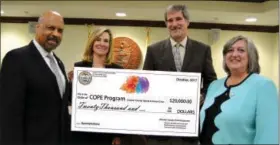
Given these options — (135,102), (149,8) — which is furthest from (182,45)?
(149,8)

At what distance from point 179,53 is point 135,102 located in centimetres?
33

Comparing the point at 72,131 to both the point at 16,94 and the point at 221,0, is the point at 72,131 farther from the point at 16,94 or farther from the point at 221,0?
the point at 221,0

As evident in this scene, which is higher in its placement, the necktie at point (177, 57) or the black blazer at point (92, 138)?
the necktie at point (177, 57)

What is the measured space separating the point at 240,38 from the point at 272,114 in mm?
266

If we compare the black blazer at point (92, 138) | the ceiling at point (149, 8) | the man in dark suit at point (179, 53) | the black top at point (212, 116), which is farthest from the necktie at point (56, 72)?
the ceiling at point (149, 8)

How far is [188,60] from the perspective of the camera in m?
1.54

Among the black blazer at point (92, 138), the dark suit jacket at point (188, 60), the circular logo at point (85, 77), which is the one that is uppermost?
the dark suit jacket at point (188, 60)

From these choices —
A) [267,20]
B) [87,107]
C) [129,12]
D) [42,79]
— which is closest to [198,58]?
[87,107]

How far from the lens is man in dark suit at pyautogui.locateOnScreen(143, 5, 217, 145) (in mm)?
1544

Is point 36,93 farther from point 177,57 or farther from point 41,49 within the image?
point 177,57

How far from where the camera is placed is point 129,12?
407cm

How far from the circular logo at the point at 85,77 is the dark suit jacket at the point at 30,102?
0.16 meters

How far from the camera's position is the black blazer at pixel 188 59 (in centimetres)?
153

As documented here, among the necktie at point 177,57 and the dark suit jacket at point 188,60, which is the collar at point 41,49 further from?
the necktie at point 177,57
